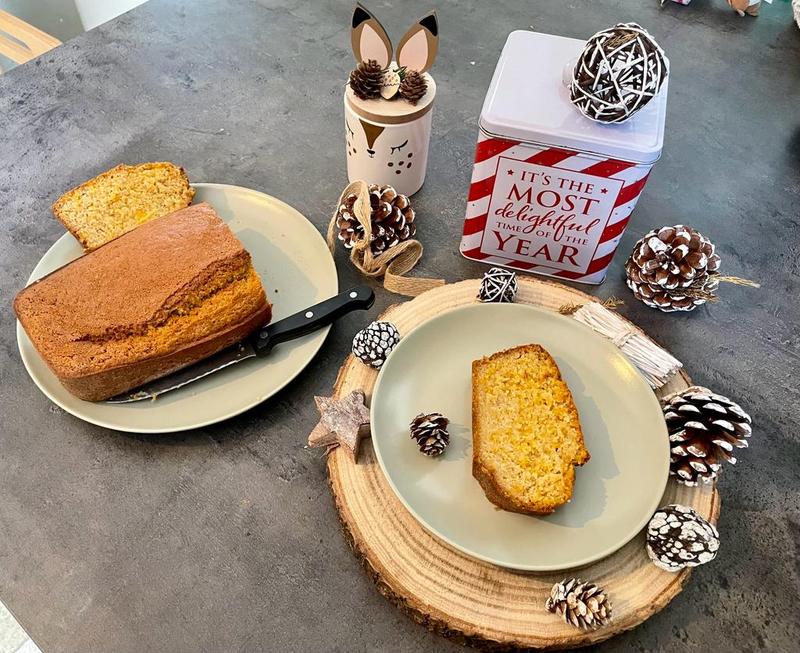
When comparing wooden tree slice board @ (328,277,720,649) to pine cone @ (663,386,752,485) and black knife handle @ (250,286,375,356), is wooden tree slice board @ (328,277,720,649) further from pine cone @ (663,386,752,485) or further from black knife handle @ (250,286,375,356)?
black knife handle @ (250,286,375,356)

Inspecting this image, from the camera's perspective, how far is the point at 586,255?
→ 1196 millimetres

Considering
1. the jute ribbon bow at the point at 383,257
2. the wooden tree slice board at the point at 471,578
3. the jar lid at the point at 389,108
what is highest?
the jar lid at the point at 389,108

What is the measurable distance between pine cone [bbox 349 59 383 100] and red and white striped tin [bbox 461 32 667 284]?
24 cm

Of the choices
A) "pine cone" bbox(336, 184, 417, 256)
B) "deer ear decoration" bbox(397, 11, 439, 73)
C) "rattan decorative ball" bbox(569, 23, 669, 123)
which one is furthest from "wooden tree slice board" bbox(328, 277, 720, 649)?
"deer ear decoration" bbox(397, 11, 439, 73)

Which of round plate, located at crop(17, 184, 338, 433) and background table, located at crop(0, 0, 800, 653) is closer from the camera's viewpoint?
background table, located at crop(0, 0, 800, 653)

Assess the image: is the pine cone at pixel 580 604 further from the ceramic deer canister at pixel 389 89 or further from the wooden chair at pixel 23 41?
the wooden chair at pixel 23 41

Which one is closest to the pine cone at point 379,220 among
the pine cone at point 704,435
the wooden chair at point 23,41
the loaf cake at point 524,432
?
the loaf cake at point 524,432

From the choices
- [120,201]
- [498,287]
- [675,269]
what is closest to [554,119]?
[498,287]

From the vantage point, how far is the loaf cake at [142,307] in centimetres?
98

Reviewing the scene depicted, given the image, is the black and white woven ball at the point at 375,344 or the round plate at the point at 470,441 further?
the black and white woven ball at the point at 375,344

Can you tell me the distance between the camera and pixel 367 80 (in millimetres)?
1169

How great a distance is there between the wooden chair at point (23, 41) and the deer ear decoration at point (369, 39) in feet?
4.21

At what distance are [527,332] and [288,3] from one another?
1.43 m

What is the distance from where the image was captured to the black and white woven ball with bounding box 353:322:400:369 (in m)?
1.02
